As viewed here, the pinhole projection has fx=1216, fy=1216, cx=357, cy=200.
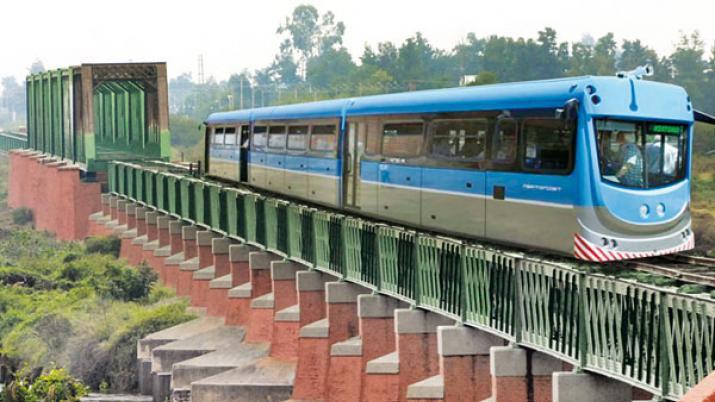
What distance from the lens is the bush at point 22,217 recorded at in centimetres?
8131

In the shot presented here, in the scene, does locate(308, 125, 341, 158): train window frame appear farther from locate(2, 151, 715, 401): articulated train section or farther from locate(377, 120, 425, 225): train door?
locate(377, 120, 425, 225): train door

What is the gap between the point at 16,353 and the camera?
1694 inches

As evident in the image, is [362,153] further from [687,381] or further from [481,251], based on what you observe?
[687,381]

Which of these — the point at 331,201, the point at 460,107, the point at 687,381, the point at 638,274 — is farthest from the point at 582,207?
the point at 331,201

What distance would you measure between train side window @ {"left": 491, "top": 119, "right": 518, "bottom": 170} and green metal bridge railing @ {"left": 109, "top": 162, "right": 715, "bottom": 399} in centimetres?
199

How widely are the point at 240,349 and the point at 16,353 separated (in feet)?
47.3

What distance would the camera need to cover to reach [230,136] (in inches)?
1492

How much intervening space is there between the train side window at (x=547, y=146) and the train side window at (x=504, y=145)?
29cm

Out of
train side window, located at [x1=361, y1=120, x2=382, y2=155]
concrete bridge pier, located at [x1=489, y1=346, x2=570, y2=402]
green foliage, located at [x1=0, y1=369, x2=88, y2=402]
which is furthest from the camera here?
green foliage, located at [x1=0, y1=369, x2=88, y2=402]

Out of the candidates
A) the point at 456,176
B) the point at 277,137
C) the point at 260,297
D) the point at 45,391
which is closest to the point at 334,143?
the point at 277,137

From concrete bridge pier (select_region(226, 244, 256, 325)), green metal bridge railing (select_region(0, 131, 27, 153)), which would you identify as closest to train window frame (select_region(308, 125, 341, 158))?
concrete bridge pier (select_region(226, 244, 256, 325))

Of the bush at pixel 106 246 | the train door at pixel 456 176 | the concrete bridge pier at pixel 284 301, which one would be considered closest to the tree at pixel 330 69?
the bush at pixel 106 246

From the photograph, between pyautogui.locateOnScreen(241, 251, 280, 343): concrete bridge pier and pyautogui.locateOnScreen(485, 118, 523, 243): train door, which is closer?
pyautogui.locateOnScreen(485, 118, 523, 243): train door

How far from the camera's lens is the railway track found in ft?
51.4
